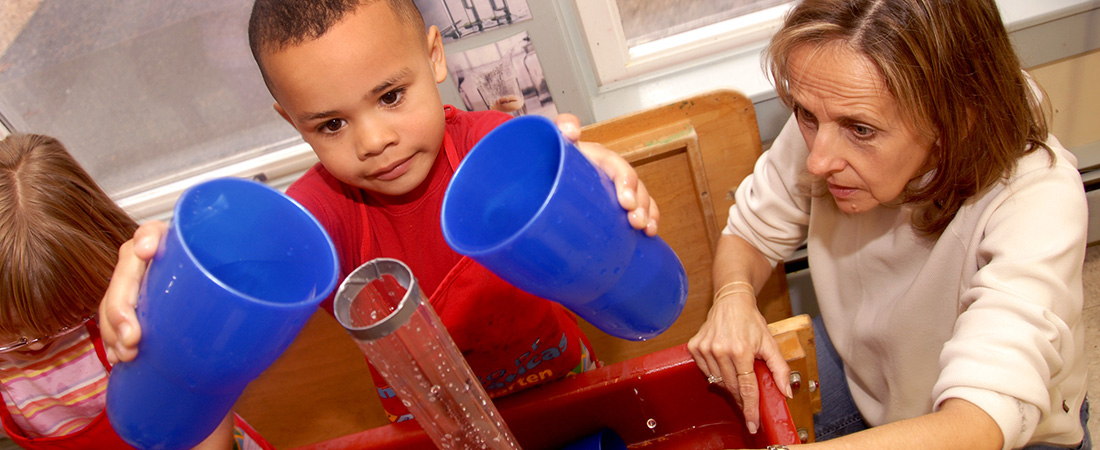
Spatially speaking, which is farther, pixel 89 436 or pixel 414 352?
pixel 89 436

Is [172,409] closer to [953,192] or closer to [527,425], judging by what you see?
[527,425]

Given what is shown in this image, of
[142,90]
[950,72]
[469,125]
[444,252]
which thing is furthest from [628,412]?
[142,90]

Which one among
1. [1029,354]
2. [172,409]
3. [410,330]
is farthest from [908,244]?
[172,409]

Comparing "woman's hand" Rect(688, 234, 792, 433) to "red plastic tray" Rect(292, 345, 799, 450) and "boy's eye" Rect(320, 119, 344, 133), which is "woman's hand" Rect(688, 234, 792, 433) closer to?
"red plastic tray" Rect(292, 345, 799, 450)

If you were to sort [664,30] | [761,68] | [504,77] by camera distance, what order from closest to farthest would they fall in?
[761,68], [504,77], [664,30]

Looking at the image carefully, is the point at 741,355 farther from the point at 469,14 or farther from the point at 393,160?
the point at 469,14

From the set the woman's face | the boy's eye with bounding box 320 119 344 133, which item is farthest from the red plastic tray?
the boy's eye with bounding box 320 119 344 133

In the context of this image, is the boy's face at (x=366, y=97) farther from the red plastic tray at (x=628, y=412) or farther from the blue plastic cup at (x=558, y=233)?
the red plastic tray at (x=628, y=412)

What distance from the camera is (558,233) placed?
51 centimetres

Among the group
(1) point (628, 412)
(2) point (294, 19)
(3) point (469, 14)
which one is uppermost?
(2) point (294, 19)

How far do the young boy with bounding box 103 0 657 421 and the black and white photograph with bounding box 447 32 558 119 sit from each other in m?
0.39

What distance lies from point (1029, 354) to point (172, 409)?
77 centimetres

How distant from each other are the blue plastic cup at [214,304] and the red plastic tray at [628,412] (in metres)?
0.30

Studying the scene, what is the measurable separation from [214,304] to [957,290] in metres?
0.80
